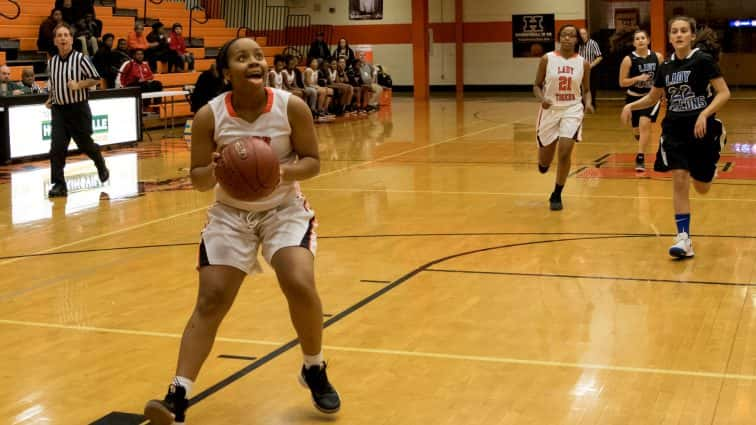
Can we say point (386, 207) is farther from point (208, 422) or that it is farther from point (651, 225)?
point (208, 422)

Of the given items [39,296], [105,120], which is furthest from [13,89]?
[39,296]

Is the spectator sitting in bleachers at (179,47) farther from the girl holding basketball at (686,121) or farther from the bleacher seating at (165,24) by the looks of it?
the girl holding basketball at (686,121)

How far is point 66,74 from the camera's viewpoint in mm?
11367

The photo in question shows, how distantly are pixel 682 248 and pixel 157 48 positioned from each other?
16.2 m

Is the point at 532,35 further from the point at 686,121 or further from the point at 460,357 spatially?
the point at 460,357

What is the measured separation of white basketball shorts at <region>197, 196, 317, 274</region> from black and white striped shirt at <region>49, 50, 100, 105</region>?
7.46 meters

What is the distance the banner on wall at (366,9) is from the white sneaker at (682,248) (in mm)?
26063

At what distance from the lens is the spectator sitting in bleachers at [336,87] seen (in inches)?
928

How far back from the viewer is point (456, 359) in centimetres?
534

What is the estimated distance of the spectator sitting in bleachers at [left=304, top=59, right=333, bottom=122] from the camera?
22.4 meters

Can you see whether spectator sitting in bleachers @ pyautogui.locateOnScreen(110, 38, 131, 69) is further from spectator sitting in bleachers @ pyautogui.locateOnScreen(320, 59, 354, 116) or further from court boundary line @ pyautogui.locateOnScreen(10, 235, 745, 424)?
court boundary line @ pyautogui.locateOnScreen(10, 235, 745, 424)

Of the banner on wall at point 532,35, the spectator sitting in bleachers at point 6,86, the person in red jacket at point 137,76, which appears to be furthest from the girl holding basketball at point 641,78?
the banner on wall at point 532,35

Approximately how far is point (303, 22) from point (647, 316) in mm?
28009

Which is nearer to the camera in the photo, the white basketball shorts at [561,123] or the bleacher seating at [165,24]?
the white basketball shorts at [561,123]
